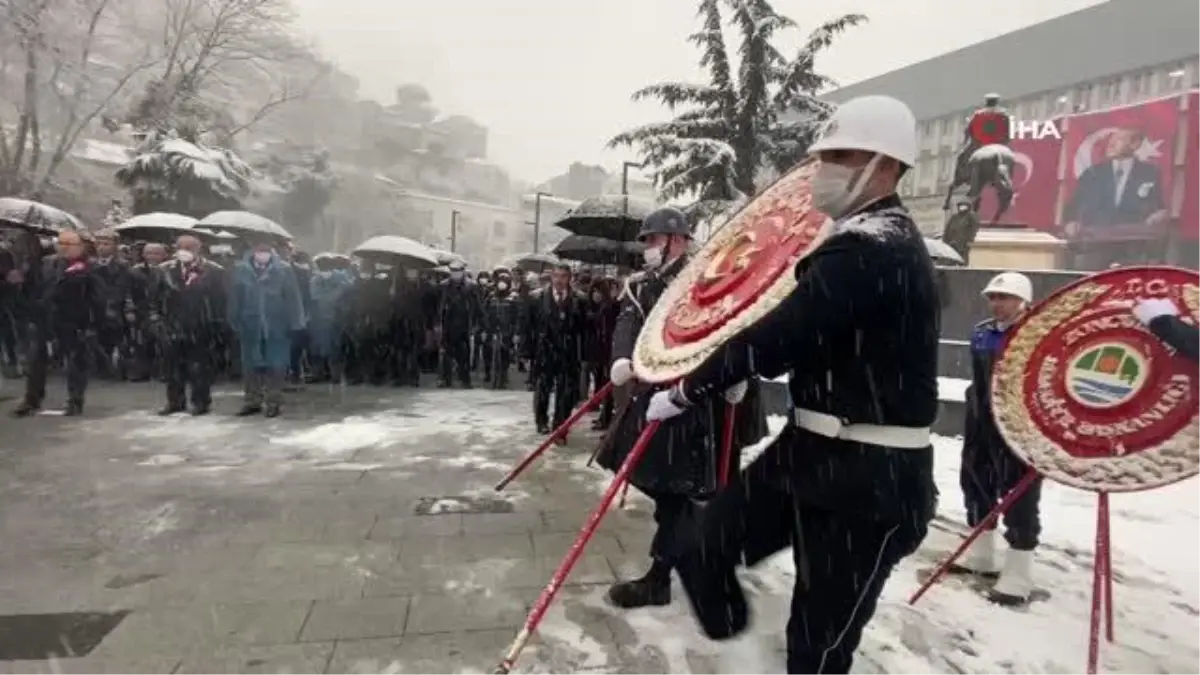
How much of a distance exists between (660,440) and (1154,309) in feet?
6.97

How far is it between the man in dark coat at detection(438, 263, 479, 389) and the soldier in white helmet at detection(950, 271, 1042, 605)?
29.1ft

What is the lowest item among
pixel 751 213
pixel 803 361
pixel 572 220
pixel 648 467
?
pixel 648 467

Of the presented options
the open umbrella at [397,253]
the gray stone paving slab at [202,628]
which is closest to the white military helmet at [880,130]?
the gray stone paving slab at [202,628]

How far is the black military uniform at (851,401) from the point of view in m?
2.26

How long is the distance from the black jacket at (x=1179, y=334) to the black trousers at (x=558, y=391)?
5.92 m

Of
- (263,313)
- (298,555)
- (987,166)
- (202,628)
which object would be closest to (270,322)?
(263,313)

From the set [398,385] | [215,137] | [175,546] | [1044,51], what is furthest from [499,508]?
[1044,51]

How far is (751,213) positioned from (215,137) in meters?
27.7

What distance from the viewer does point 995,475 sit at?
14.8ft

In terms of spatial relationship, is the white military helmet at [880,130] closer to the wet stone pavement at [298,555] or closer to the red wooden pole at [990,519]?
the red wooden pole at [990,519]

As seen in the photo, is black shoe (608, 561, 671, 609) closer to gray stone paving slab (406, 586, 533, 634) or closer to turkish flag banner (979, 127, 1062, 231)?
gray stone paving slab (406, 586, 533, 634)

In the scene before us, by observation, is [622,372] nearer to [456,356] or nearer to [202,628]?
[202,628]

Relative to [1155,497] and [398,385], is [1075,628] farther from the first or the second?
[398,385]

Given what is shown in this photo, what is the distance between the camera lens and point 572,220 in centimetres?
1097
